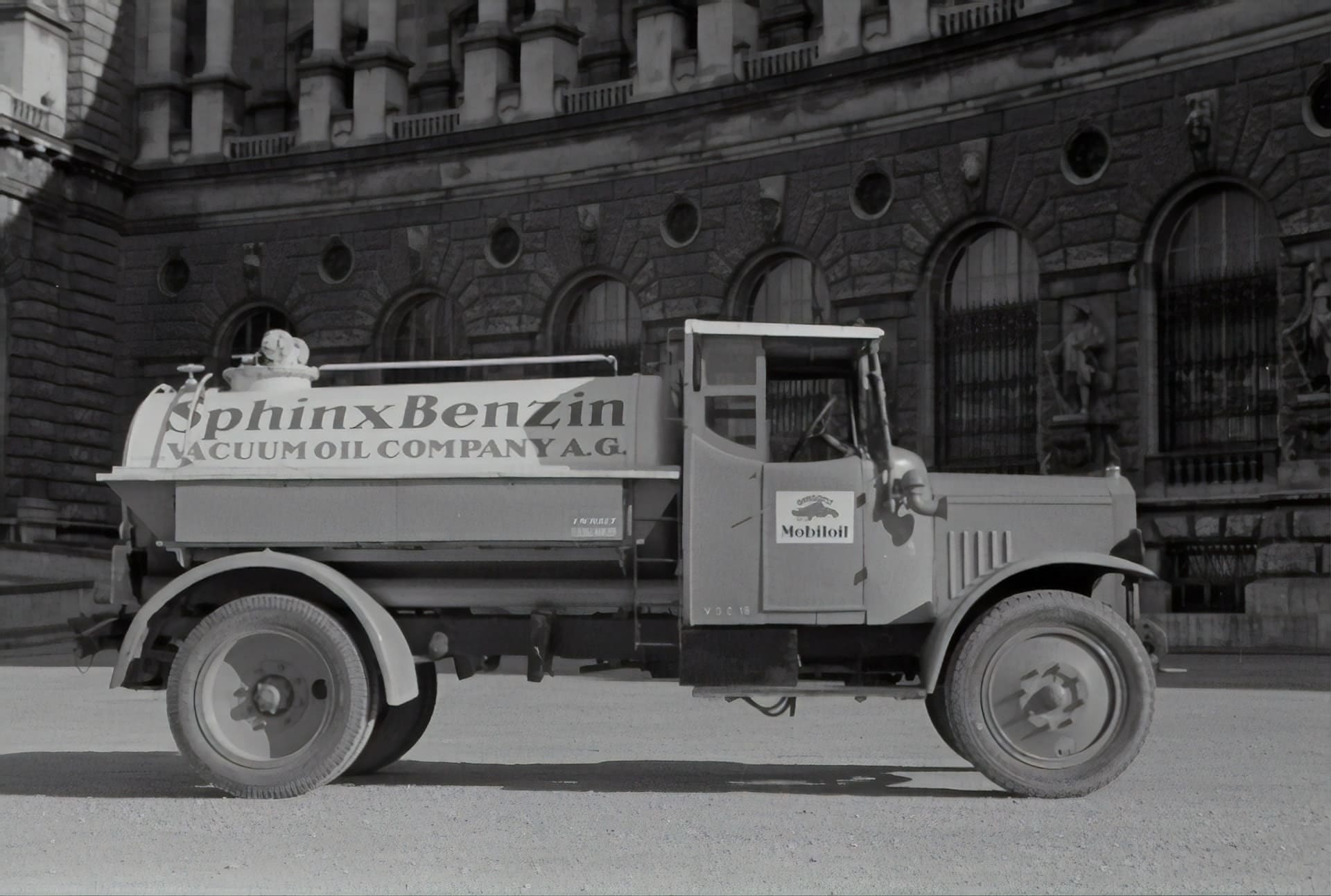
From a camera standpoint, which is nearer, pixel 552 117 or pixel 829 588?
pixel 829 588

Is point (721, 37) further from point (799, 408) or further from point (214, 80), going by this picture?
point (799, 408)

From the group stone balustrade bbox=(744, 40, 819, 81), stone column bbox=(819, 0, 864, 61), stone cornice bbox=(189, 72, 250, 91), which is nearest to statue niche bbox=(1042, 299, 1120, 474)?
stone column bbox=(819, 0, 864, 61)

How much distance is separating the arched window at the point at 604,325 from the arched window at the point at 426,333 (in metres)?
2.43

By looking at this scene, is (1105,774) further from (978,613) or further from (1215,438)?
(1215,438)

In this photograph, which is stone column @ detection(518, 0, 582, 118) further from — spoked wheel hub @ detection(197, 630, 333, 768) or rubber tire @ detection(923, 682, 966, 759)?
spoked wheel hub @ detection(197, 630, 333, 768)

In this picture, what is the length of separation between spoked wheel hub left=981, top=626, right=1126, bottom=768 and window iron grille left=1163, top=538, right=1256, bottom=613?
16.0 m

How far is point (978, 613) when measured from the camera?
9.70 metres

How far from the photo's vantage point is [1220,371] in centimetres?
2584

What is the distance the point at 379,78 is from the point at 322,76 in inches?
61.3

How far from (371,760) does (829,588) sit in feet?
10.3

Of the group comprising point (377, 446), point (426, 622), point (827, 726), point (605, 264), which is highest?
point (605, 264)

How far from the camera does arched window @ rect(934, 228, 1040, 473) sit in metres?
28.1

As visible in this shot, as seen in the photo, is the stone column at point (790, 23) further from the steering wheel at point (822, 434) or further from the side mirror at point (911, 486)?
the side mirror at point (911, 486)

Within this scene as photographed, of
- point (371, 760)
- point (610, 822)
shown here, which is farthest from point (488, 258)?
point (610, 822)
